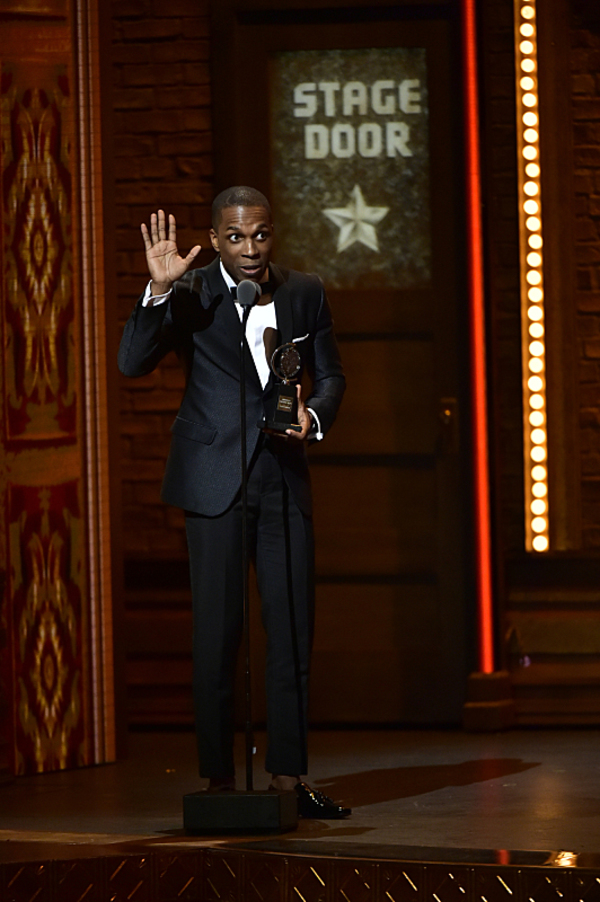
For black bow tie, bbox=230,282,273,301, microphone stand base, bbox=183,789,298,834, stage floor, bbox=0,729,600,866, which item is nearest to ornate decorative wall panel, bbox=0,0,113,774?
stage floor, bbox=0,729,600,866

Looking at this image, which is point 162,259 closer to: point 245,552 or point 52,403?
point 245,552

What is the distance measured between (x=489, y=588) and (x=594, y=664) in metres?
0.47

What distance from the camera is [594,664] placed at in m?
5.27

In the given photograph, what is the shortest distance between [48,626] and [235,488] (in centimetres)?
123

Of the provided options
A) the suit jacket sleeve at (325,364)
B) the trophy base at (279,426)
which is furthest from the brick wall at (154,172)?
the trophy base at (279,426)

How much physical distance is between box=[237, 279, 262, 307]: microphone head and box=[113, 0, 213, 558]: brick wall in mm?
2048

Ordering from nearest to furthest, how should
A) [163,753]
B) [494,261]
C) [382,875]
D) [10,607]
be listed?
1. [382,875]
2. [10,607]
3. [163,753]
4. [494,261]

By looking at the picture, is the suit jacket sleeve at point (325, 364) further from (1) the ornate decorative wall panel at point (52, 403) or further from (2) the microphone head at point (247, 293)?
(1) the ornate decorative wall panel at point (52, 403)

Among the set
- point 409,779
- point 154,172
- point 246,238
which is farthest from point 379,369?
point 246,238

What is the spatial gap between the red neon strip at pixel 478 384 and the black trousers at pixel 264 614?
1.61 meters

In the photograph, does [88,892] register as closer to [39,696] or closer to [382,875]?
[382,875]

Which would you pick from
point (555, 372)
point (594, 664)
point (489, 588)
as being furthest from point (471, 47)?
point (594, 664)

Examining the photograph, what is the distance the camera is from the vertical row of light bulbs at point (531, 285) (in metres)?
5.27

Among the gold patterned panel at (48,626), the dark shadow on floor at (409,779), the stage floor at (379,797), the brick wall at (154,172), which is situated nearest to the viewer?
the stage floor at (379,797)
